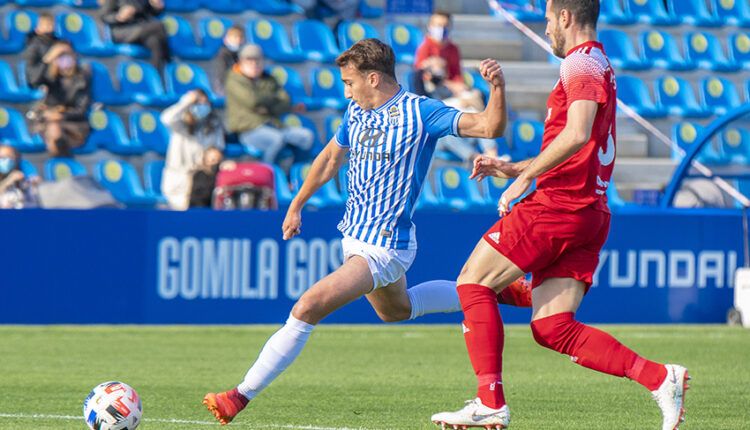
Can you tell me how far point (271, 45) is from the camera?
18562 mm

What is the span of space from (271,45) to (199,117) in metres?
2.96

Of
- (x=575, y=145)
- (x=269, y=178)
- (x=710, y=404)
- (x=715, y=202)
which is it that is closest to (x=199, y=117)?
(x=269, y=178)

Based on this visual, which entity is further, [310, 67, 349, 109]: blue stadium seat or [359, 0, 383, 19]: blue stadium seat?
[359, 0, 383, 19]: blue stadium seat

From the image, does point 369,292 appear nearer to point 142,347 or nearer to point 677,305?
point 142,347

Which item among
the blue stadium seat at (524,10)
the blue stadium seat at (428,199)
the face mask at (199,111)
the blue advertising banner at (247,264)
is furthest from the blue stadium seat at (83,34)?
the blue stadium seat at (524,10)

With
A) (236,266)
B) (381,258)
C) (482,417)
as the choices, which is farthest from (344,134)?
(236,266)

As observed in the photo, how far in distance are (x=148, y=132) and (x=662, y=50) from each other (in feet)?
27.5

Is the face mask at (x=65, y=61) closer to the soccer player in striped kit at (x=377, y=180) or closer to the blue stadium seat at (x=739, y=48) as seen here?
the soccer player in striped kit at (x=377, y=180)

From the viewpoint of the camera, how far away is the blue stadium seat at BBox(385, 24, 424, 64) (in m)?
19.3

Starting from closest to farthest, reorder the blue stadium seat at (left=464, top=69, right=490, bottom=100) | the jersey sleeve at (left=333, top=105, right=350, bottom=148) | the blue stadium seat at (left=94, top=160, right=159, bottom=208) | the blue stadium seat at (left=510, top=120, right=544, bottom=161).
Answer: the jersey sleeve at (left=333, top=105, right=350, bottom=148), the blue stadium seat at (left=94, top=160, right=159, bottom=208), the blue stadium seat at (left=510, top=120, right=544, bottom=161), the blue stadium seat at (left=464, top=69, right=490, bottom=100)

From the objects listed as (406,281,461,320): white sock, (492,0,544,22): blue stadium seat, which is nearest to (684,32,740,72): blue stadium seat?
(492,0,544,22): blue stadium seat

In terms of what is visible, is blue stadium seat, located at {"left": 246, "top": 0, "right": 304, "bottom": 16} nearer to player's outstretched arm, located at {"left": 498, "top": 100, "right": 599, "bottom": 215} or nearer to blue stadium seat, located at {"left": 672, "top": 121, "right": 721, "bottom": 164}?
blue stadium seat, located at {"left": 672, "top": 121, "right": 721, "bottom": 164}

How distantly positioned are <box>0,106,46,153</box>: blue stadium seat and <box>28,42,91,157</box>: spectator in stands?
0.63 ft

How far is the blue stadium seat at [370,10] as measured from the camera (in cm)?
1959
